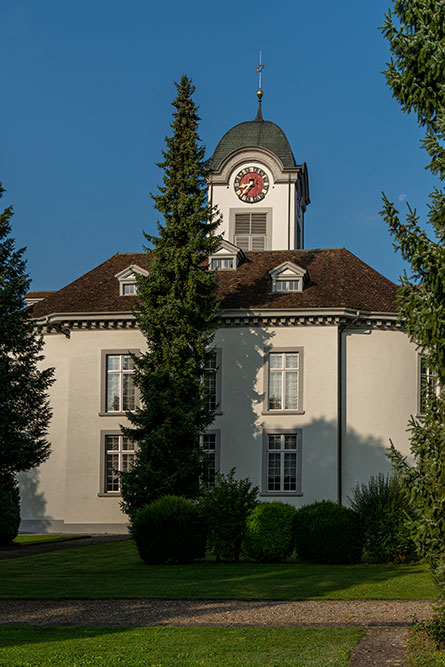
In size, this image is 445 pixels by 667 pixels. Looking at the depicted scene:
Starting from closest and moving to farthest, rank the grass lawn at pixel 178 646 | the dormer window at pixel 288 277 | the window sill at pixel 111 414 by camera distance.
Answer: the grass lawn at pixel 178 646
the dormer window at pixel 288 277
the window sill at pixel 111 414

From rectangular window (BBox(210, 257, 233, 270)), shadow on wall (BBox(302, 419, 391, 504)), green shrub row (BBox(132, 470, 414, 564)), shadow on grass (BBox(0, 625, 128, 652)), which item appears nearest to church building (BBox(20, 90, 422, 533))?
shadow on wall (BBox(302, 419, 391, 504))

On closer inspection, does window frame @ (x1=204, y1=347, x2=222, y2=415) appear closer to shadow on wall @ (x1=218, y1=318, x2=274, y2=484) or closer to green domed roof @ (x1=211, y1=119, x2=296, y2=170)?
shadow on wall @ (x1=218, y1=318, x2=274, y2=484)

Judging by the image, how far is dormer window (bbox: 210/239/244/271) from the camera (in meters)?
36.6

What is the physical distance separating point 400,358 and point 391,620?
21.9 m

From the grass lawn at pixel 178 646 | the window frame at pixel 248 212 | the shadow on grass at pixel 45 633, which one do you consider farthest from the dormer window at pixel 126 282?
the grass lawn at pixel 178 646

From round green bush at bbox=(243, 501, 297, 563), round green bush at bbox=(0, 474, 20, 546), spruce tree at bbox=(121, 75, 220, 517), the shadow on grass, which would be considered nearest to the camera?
the shadow on grass

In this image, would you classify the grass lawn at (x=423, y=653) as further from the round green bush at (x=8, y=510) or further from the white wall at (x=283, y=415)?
the white wall at (x=283, y=415)

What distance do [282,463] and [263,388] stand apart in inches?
115

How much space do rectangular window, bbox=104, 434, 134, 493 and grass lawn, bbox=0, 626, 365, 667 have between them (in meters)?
22.0

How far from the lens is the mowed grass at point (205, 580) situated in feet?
50.9

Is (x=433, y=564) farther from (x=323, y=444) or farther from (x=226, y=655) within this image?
(x=323, y=444)

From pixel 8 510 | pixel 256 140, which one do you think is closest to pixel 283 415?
pixel 8 510

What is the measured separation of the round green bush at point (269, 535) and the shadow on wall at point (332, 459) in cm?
1138

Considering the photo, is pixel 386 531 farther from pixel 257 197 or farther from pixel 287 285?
pixel 257 197
